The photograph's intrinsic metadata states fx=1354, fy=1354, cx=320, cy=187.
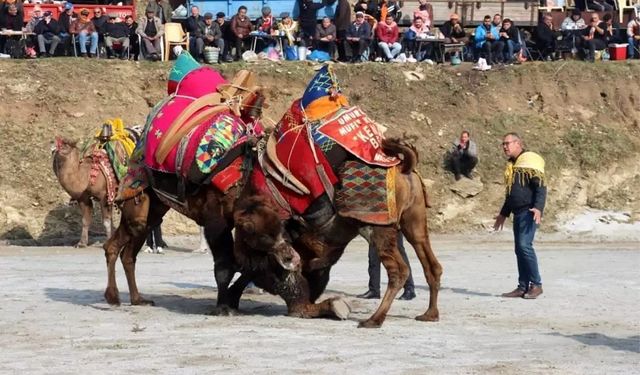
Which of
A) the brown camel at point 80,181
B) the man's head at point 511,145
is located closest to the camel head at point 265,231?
the man's head at point 511,145

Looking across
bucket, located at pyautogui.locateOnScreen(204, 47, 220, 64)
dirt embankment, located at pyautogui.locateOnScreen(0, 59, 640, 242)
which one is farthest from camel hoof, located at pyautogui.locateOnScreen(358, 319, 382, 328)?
bucket, located at pyautogui.locateOnScreen(204, 47, 220, 64)

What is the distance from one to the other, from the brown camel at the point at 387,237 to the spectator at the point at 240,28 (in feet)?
55.4

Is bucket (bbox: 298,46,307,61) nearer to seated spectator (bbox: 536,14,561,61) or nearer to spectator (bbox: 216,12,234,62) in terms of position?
spectator (bbox: 216,12,234,62)

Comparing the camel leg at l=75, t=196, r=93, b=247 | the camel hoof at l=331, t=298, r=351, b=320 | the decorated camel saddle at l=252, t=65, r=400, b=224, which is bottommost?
the camel leg at l=75, t=196, r=93, b=247

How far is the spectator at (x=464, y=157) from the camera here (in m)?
26.9

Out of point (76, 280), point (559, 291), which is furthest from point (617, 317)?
point (76, 280)

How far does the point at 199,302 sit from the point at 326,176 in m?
2.94

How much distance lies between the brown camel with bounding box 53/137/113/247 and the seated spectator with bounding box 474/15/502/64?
37.3 feet

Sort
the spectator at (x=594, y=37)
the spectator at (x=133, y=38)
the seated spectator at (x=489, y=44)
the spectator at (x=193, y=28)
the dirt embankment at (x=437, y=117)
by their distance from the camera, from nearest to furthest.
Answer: the dirt embankment at (x=437, y=117), the spectator at (x=193, y=28), the spectator at (x=133, y=38), the seated spectator at (x=489, y=44), the spectator at (x=594, y=37)

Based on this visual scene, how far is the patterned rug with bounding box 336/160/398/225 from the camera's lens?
12656mm

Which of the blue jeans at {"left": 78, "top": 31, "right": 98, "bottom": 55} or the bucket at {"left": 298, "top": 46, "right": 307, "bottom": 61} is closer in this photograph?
the blue jeans at {"left": 78, "top": 31, "right": 98, "bottom": 55}

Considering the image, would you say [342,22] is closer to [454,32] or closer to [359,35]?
[359,35]

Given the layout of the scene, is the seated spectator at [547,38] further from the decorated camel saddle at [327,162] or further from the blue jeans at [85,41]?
the decorated camel saddle at [327,162]

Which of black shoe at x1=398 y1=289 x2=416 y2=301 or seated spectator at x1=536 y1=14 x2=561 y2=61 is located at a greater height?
seated spectator at x1=536 y1=14 x2=561 y2=61
